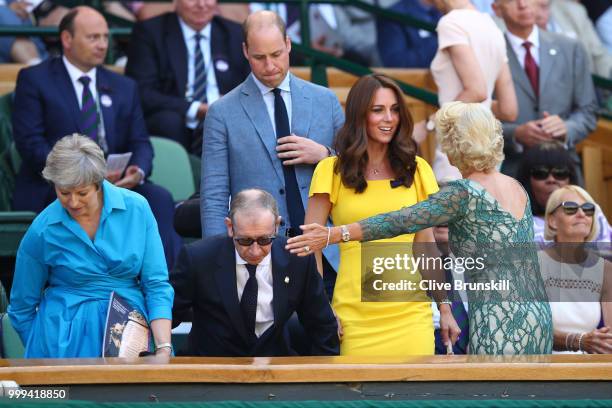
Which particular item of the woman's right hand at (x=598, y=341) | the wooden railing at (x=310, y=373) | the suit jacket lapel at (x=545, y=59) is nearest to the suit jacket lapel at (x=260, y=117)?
the woman's right hand at (x=598, y=341)

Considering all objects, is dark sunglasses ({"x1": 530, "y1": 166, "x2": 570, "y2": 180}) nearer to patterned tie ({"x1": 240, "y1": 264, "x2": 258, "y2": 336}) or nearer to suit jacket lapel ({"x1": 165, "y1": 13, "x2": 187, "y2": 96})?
suit jacket lapel ({"x1": 165, "y1": 13, "x2": 187, "y2": 96})

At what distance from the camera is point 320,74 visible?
8.91 metres

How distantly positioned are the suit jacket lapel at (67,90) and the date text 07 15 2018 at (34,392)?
3.31m

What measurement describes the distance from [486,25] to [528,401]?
3413 mm

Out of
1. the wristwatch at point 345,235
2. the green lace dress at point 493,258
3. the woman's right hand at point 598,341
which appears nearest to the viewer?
the green lace dress at point 493,258

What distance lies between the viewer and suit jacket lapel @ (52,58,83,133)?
7.82m

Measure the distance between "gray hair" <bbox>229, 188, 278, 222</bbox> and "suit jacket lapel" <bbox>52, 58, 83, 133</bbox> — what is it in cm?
249

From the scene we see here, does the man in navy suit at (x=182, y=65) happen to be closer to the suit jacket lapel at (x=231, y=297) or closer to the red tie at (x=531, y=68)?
the red tie at (x=531, y=68)

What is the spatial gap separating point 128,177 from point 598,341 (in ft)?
9.07

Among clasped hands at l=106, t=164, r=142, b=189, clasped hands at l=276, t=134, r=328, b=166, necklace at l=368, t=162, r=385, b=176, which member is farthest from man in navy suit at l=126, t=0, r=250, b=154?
necklace at l=368, t=162, r=385, b=176

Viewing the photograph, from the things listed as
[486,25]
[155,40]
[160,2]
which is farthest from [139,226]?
[160,2]

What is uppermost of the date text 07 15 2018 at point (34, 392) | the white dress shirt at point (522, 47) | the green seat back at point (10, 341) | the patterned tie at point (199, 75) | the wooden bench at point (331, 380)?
the white dress shirt at point (522, 47)

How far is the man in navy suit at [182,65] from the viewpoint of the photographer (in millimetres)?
8547

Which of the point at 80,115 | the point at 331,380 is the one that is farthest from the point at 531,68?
the point at 331,380
